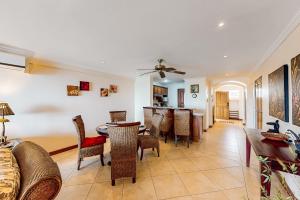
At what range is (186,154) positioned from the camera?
3672 millimetres

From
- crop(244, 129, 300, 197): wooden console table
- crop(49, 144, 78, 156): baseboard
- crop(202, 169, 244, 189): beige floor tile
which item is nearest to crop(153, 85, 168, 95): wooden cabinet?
crop(49, 144, 78, 156): baseboard

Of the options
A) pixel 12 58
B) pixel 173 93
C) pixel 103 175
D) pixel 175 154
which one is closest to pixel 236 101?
pixel 173 93

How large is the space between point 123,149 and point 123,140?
16 centimetres

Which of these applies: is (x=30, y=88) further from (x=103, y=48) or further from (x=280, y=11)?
(x=280, y=11)

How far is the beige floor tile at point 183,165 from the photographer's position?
2875 mm

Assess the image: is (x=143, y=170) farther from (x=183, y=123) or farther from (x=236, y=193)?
(x=183, y=123)

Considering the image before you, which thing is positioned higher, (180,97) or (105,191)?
(180,97)

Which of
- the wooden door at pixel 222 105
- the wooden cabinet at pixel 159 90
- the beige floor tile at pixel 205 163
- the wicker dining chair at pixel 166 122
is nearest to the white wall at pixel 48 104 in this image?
the wicker dining chair at pixel 166 122

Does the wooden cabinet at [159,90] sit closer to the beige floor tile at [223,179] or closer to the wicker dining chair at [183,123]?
the wicker dining chair at [183,123]

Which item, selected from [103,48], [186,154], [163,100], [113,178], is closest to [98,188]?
[113,178]

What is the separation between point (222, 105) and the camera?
34.0 feet

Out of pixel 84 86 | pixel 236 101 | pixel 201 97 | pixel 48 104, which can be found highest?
pixel 84 86

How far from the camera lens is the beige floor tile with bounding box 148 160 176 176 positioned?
2.76m

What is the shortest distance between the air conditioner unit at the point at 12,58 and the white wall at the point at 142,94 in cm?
376
